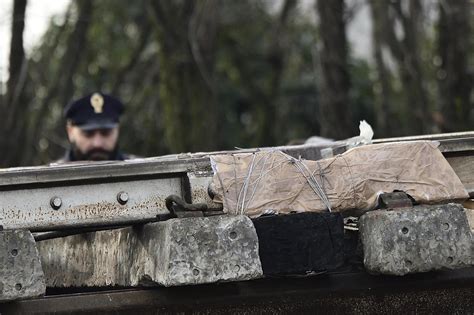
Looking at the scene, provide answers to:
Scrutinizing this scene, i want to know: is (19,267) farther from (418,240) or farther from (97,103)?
(97,103)

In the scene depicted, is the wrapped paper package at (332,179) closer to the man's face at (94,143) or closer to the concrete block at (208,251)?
the concrete block at (208,251)

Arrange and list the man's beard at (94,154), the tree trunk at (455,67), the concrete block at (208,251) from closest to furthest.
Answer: the concrete block at (208,251), the man's beard at (94,154), the tree trunk at (455,67)

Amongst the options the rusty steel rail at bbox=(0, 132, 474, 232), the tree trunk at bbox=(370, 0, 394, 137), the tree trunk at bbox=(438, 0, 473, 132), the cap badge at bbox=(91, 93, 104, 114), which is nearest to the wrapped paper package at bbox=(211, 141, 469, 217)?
the rusty steel rail at bbox=(0, 132, 474, 232)

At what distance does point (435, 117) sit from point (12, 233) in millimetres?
9896

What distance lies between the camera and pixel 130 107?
835 inches

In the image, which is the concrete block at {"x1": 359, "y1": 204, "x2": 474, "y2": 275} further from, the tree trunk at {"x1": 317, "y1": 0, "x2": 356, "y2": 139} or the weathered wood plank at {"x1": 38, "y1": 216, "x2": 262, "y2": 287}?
the tree trunk at {"x1": 317, "y1": 0, "x2": 356, "y2": 139}

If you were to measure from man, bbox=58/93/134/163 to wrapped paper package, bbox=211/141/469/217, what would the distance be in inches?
167

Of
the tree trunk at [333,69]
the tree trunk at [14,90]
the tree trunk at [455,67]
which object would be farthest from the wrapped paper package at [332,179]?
the tree trunk at [455,67]

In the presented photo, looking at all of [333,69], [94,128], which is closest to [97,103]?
[94,128]

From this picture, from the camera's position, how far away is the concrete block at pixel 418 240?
437 cm

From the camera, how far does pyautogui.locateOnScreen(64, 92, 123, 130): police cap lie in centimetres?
910

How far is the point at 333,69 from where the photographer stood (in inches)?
496

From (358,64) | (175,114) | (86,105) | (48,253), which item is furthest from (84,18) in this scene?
(48,253)

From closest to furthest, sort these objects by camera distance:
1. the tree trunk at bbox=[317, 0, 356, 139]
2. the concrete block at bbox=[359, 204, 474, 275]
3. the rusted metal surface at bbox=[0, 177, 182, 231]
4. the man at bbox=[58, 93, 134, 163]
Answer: the concrete block at bbox=[359, 204, 474, 275]
the rusted metal surface at bbox=[0, 177, 182, 231]
the man at bbox=[58, 93, 134, 163]
the tree trunk at bbox=[317, 0, 356, 139]
